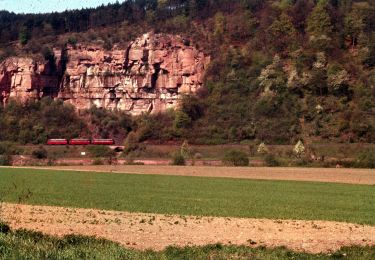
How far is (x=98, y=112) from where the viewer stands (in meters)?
128

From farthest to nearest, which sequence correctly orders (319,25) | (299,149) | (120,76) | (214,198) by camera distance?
(120,76) < (319,25) < (299,149) < (214,198)

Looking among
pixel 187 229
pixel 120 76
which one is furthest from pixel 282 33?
pixel 187 229

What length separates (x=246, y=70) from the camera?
120812 millimetres

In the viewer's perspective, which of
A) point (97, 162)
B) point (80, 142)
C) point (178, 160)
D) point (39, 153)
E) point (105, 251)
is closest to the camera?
point (105, 251)

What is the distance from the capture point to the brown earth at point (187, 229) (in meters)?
19.7

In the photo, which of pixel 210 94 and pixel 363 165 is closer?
pixel 363 165

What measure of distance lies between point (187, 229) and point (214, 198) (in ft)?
50.7

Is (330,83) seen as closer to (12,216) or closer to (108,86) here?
(108,86)

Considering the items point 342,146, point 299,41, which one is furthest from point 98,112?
point 342,146

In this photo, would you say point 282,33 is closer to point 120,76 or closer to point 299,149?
point 120,76

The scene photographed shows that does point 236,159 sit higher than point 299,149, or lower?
lower

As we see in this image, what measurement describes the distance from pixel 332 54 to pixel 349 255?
10082cm

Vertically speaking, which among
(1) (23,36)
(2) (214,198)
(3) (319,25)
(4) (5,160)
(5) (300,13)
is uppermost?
(5) (300,13)

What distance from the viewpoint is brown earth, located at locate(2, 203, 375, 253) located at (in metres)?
19.7
